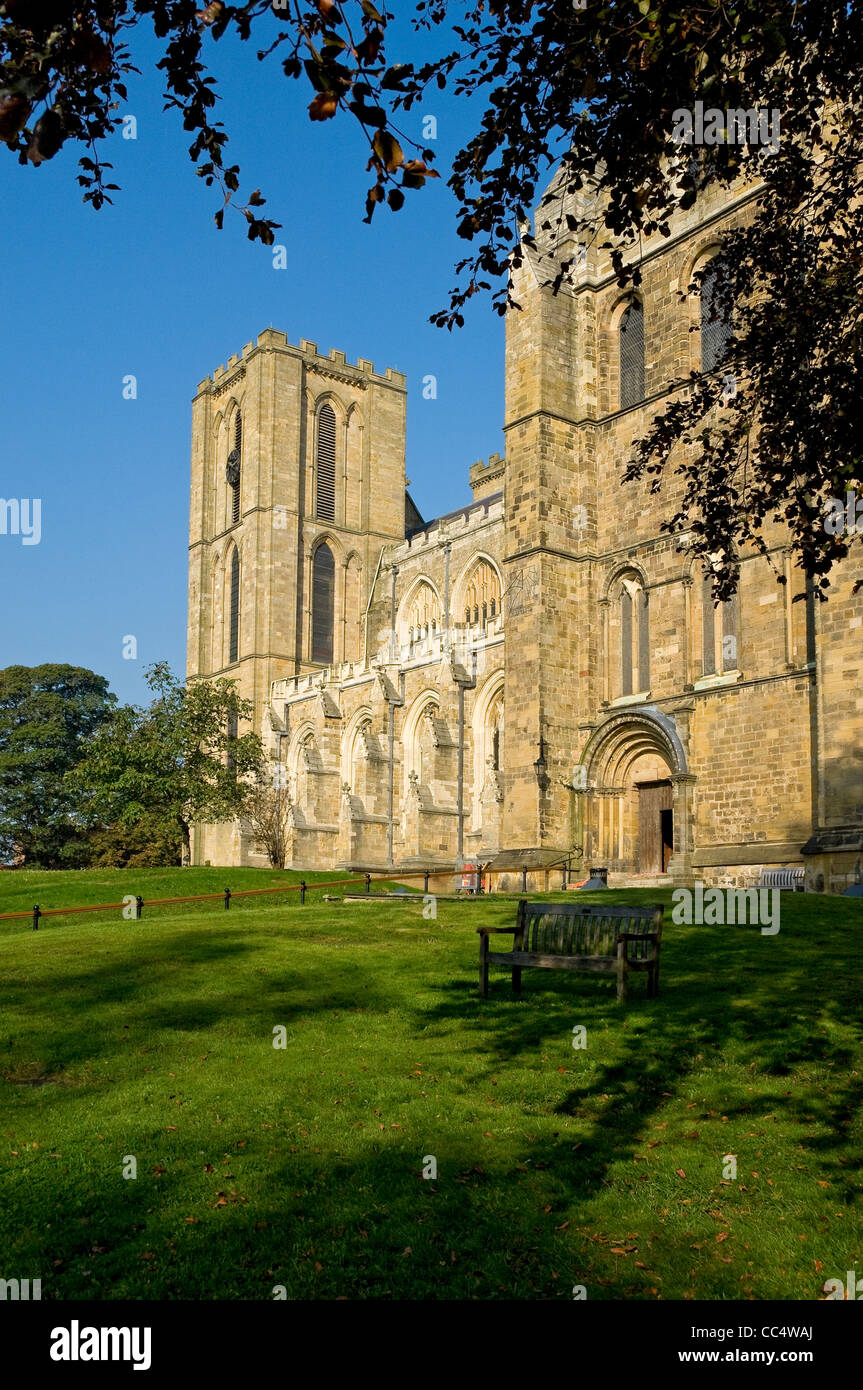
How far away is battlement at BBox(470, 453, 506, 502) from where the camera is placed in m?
59.2

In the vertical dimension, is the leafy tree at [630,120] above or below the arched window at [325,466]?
below

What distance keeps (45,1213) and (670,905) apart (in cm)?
1441

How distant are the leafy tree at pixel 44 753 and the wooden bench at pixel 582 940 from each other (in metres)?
45.5

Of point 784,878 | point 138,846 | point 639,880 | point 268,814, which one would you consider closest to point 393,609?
point 268,814

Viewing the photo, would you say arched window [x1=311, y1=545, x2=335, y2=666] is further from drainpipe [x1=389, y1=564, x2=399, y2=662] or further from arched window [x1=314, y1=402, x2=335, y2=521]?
drainpipe [x1=389, y1=564, x2=399, y2=662]

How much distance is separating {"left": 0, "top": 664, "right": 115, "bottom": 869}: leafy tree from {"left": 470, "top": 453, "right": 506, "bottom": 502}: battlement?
69.4 feet

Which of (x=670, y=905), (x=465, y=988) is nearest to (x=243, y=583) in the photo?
(x=670, y=905)

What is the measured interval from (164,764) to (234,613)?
21.6 metres

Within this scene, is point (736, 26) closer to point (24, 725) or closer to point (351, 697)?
point (351, 697)

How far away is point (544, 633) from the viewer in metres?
29.2

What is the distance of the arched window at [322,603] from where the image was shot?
2330 inches

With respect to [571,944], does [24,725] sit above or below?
above

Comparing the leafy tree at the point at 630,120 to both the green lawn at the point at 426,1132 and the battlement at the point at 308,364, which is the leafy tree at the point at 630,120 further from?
the battlement at the point at 308,364

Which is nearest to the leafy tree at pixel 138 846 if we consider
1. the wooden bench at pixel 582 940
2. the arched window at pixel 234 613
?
the arched window at pixel 234 613
